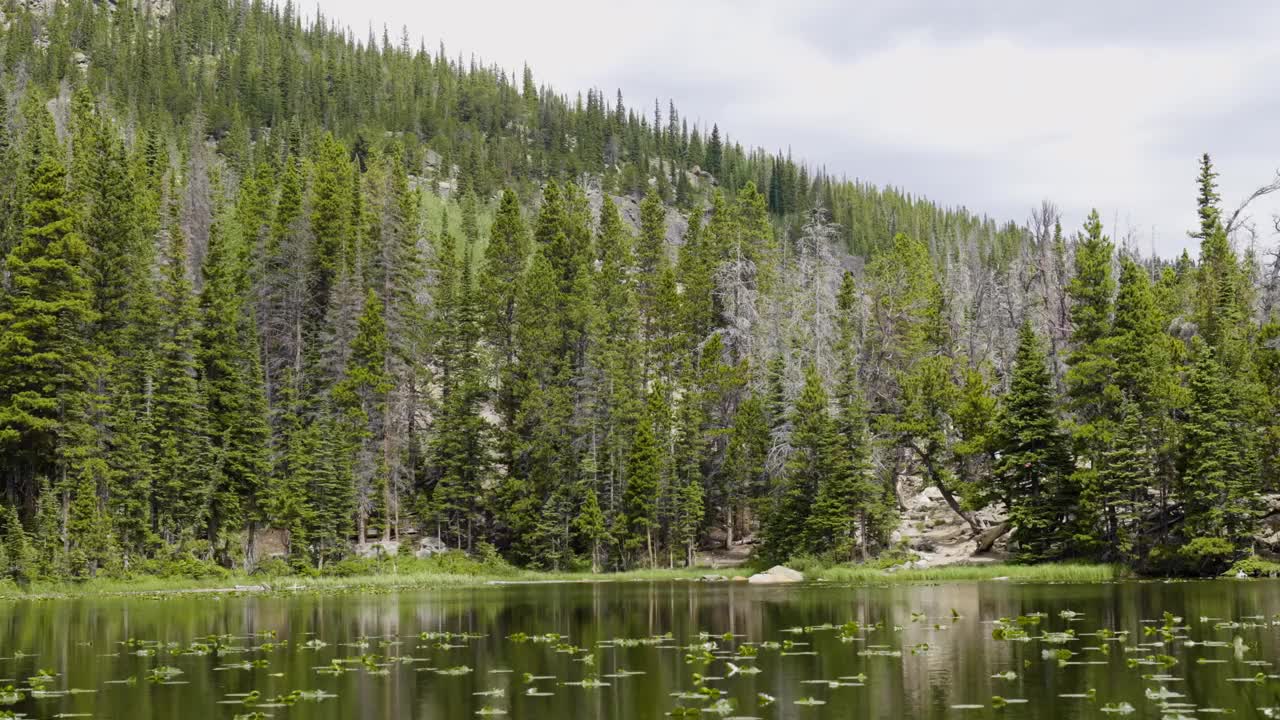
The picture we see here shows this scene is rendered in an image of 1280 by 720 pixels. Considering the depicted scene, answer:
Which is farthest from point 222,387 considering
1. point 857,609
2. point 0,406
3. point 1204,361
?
point 1204,361

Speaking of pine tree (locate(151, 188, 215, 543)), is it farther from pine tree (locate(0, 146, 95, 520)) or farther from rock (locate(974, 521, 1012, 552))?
rock (locate(974, 521, 1012, 552))

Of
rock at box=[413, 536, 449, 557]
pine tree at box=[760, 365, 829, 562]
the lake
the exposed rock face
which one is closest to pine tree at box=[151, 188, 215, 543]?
rock at box=[413, 536, 449, 557]

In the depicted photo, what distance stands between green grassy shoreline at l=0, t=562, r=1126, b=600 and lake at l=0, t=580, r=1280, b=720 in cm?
1231

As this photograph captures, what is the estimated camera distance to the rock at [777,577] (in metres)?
67.8

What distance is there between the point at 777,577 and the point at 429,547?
2741cm

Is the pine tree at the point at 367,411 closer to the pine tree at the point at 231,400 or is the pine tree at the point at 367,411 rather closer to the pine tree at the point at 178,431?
the pine tree at the point at 231,400

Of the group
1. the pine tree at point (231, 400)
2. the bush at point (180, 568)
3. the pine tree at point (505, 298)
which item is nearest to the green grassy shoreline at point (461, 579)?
the bush at point (180, 568)

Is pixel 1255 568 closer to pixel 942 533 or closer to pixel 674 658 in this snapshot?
pixel 942 533

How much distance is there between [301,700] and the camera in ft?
73.5

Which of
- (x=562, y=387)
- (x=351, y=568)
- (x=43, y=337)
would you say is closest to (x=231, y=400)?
(x=43, y=337)

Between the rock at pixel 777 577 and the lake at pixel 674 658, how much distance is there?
64.0ft

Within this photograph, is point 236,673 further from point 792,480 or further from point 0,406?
point 792,480

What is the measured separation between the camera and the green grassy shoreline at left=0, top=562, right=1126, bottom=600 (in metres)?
60.7

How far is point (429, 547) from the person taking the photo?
274 ft
